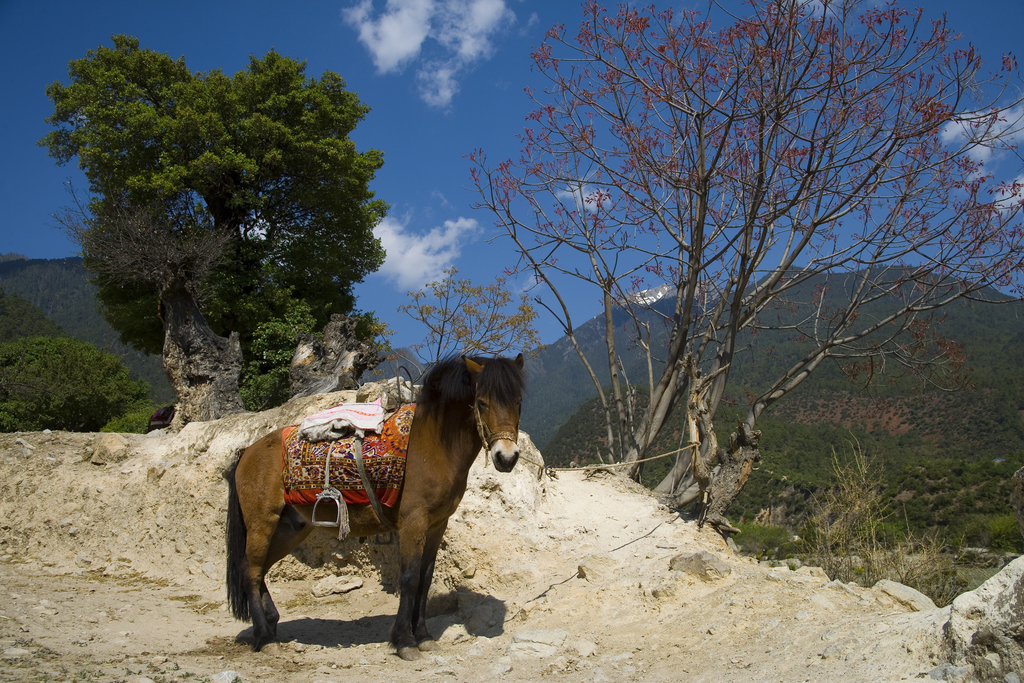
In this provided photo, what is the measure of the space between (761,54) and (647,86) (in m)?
1.29

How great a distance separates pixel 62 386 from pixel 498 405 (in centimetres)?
2233

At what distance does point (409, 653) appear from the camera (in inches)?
173

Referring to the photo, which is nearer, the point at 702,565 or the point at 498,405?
the point at 498,405

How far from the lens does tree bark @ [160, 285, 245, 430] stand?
35.3 feet

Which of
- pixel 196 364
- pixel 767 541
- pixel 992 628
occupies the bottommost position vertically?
pixel 767 541

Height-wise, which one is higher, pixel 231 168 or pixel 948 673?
pixel 231 168

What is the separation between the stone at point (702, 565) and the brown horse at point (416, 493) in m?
1.90

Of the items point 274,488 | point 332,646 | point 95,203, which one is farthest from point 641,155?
point 95,203

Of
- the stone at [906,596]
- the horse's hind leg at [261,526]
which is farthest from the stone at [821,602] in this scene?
the horse's hind leg at [261,526]

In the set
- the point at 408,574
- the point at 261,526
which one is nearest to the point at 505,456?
the point at 408,574

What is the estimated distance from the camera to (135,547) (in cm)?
729

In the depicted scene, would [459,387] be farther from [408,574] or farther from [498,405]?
[408,574]

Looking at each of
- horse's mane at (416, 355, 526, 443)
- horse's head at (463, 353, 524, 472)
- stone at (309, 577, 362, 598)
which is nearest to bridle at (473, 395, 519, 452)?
horse's head at (463, 353, 524, 472)

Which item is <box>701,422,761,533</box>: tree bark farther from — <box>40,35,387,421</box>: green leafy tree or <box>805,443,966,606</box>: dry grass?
<box>40,35,387,421</box>: green leafy tree
